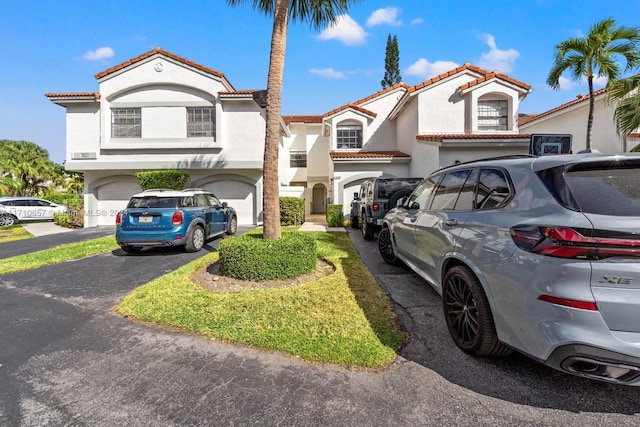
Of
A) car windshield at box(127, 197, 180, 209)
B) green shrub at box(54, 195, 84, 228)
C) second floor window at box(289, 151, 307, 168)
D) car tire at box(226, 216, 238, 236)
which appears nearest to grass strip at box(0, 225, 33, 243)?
green shrub at box(54, 195, 84, 228)

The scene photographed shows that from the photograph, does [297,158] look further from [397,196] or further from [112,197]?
[397,196]

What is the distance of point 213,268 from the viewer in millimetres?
6344

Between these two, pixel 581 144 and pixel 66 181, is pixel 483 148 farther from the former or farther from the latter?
pixel 66 181

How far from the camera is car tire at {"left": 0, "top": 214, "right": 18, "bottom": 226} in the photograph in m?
16.0

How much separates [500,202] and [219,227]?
871cm

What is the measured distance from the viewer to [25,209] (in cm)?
1673

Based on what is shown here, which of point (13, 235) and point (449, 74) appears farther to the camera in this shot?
point (449, 74)

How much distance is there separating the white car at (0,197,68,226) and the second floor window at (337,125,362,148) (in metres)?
16.0

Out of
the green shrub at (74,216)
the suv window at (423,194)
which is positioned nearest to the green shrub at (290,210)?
the suv window at (423,194)

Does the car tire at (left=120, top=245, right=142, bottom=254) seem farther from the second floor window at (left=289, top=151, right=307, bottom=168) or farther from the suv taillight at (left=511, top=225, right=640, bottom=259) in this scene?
the second floor window at (left=289, top=151, right=307, bottom=168)

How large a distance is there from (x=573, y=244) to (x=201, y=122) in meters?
15.7

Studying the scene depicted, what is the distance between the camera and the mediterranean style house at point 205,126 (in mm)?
14227

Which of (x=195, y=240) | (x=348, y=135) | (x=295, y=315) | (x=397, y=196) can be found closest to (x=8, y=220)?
(x=195, y=240)

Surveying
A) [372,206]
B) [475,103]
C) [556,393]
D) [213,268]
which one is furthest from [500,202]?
[475,103]
